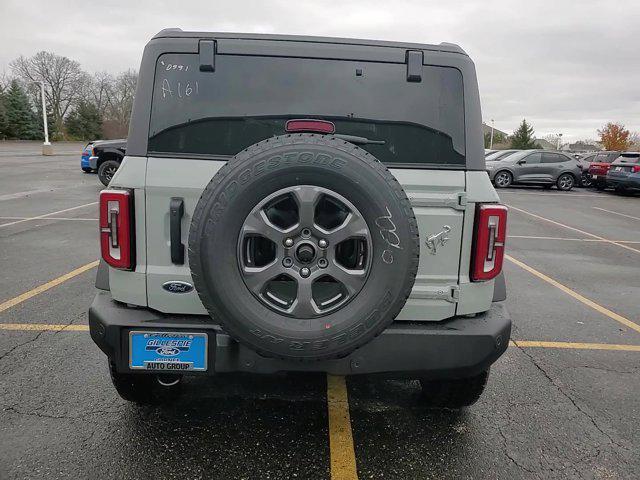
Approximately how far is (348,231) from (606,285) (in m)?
5.68

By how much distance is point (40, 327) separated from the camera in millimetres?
4277

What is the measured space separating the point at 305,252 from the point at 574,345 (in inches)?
130

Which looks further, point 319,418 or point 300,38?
point 319,418

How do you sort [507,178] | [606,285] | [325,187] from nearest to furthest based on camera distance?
[325,187], [606,285], [507,178]

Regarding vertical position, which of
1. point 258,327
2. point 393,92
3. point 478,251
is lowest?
point 258,327

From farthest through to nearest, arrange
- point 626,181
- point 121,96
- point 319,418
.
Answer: point 121,96
point 626,181
point 319,418

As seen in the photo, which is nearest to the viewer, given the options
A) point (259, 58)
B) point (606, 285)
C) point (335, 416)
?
point (259, 58)

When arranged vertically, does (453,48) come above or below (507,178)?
above

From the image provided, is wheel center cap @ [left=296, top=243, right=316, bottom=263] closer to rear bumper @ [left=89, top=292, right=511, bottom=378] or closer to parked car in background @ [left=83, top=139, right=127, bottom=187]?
rear bumper @ [left=89, top=292, right=511, bottom=378]

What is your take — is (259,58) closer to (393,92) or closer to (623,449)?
(393,92)

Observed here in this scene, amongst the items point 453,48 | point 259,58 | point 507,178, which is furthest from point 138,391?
point 507,178

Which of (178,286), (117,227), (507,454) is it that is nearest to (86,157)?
(117,227)

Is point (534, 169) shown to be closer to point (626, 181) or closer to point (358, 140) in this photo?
point (626, 181)

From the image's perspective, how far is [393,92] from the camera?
101 inches
